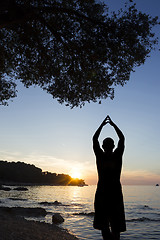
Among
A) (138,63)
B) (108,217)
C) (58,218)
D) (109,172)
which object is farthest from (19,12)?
(58,218)

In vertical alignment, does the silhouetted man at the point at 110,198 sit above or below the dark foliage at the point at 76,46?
below

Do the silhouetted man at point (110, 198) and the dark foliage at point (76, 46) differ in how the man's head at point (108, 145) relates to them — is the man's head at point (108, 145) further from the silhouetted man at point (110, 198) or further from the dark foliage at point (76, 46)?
the dark foliage at point (76, 46)

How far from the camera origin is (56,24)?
12664 millimetres

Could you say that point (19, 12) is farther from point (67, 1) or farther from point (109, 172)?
point (109, 172)

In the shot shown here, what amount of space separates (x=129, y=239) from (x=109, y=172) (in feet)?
48.9

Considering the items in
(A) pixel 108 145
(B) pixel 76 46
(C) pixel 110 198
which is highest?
(B) pixel 76 46

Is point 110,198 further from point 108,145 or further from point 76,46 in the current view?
point 76,46

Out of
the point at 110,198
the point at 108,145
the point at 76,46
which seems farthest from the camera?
the point at 76,46

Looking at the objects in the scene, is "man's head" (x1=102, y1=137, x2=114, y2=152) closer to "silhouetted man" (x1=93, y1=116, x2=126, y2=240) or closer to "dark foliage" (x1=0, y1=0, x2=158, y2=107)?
"silhouetted man" (x1=93, y1=116, x2=126, y2=240)

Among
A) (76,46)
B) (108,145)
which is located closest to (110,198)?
(108,145)

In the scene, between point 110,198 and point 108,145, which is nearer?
point 110,198

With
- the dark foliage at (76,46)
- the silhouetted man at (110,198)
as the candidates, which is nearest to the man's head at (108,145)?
the silhouetted man at (110,198)

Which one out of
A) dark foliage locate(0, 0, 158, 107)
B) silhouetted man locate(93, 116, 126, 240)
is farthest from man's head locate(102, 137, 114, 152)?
dark foliage locate(0, 0, 158, 107)

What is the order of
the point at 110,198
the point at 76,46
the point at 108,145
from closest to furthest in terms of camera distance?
the point at 110,198
the point at 108,145
the point at 76,46
